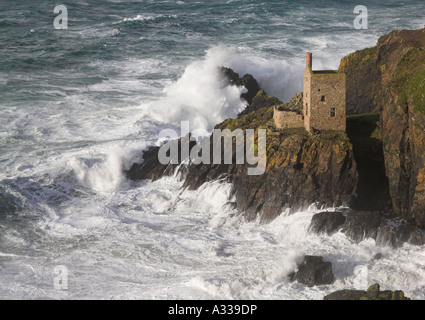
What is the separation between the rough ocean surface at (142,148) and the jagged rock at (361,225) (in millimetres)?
570

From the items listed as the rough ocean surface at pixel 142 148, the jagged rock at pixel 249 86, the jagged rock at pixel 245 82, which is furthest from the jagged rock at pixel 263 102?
the jagged rock at pixel 249 86

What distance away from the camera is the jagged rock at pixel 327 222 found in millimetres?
42312

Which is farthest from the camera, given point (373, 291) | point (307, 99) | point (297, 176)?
point (307, 99)

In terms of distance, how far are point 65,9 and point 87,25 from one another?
9456 mm

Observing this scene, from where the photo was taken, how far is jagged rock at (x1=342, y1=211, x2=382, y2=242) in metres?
41.4

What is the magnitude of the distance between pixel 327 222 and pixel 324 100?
7418 millimetres

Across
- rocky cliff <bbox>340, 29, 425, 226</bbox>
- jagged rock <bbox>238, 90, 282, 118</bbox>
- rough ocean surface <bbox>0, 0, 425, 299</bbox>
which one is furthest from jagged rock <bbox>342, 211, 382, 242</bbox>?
jagged rock <bbox>238, 90, 282, 118</bbox>

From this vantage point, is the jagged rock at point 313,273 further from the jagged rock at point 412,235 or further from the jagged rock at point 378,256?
the jagged rock at point 412,235

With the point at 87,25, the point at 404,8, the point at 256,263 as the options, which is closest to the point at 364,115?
the point at 256,263

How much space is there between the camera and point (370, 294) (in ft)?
115

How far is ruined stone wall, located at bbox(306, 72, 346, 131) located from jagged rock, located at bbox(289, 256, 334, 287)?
1005cm

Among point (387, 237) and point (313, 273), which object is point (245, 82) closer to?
point (387, 237)

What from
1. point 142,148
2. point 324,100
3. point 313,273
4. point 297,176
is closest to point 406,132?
point 324,100
